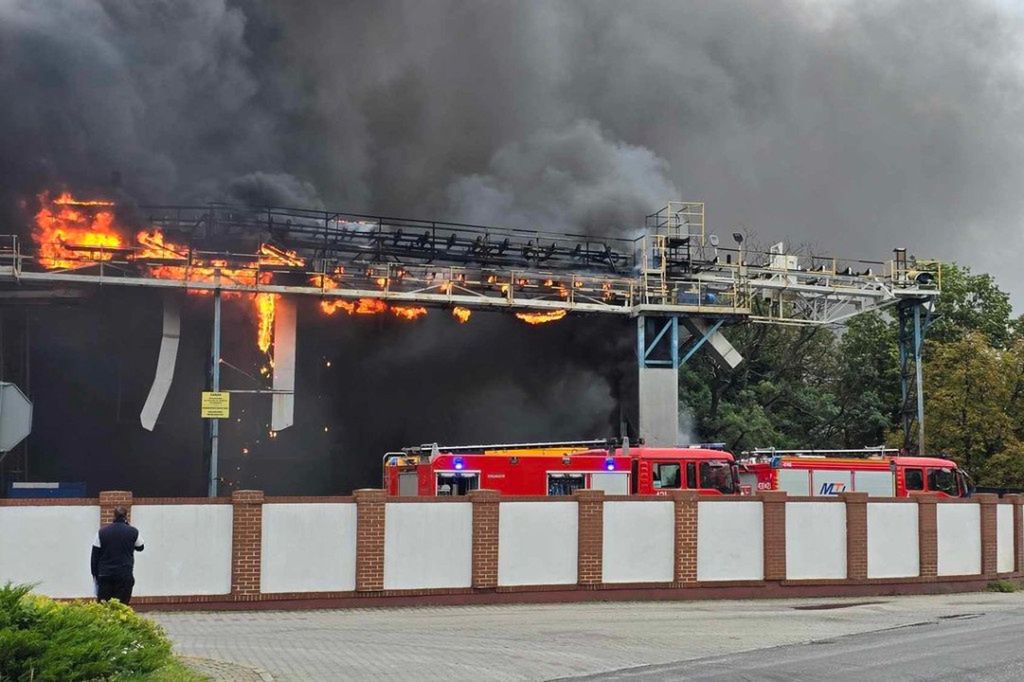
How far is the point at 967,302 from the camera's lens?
174ft

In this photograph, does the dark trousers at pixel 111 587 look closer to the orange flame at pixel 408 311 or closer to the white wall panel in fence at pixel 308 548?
the white wall panel in fence at pixel 308 548

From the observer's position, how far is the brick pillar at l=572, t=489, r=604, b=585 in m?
19.8

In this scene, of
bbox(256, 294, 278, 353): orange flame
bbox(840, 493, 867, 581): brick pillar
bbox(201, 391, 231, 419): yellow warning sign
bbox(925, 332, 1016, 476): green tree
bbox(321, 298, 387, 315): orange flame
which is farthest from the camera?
bbox(925, 332, 1016, 476): green tree

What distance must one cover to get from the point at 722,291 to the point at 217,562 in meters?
23.8

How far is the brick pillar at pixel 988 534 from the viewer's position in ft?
81.0

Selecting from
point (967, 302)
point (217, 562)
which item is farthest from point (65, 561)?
point (967, 302)

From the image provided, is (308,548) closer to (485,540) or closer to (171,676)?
(485,540)

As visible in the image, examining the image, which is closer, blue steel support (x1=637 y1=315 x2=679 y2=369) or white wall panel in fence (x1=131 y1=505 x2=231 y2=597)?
white wall panel in fence (x1=131 y1=505 x2=231 y2=597)

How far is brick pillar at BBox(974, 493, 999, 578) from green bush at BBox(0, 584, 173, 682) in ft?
65.2

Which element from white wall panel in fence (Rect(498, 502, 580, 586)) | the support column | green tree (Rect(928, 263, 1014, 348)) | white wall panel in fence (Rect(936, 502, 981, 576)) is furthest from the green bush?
green tree (Rect(928, 263, 1014, 348))

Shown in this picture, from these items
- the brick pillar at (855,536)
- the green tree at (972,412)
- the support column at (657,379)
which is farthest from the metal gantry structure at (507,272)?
the brick pillar at (855,536)

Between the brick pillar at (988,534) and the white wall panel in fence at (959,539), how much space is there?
94mm

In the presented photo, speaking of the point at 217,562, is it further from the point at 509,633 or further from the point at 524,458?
the point at 524,458

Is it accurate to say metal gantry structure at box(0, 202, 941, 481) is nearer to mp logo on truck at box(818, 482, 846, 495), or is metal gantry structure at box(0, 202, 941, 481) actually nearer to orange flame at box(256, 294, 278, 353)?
orange flame at box(256, 294, 278, 353)
